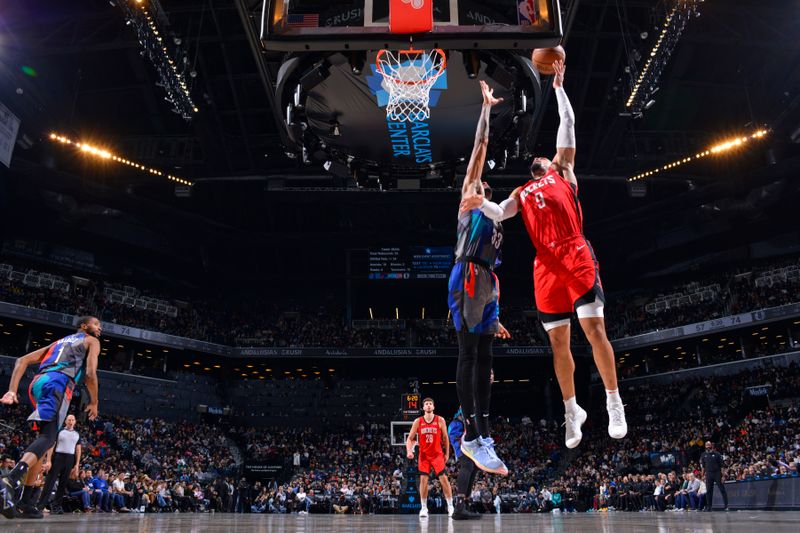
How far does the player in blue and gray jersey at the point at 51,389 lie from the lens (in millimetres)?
6051

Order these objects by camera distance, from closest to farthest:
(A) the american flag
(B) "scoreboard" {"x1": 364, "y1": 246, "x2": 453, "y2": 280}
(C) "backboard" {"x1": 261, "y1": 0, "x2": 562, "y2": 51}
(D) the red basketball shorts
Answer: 1. (C) "backboard" {"x1": 261, "y1": 0, "x2": 562, "y2": 51}
2. (A) the american flag
3. (D) the red basketball shorts
4. (B) "scoreboard" {"x1": 364, "y1": 246, "x2": 453, "y2": 280}

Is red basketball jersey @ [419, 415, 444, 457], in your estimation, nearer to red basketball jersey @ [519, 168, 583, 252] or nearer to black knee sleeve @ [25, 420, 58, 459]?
black knee sleeve @ [25, 420, 58, 459]

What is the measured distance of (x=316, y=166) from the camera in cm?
2633

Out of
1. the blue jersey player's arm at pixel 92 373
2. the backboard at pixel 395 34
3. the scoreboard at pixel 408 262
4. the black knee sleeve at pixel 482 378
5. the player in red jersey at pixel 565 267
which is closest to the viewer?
the player in red jersey at pixel 565 267

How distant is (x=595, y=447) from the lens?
28922 millimetres

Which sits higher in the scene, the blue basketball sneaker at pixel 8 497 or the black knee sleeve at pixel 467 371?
the black knee sleeve at pixel 467 371

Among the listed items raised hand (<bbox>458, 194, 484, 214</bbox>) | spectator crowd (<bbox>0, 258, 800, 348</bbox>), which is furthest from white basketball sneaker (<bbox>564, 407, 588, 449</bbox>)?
spectator crowd (<bbox>0, 258, 800, 348</bbox>)

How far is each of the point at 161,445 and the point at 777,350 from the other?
30.6m

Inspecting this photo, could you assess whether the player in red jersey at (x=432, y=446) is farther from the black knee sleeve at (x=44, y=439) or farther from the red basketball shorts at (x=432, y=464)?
the black knee sleeve at (x=44, y=439)

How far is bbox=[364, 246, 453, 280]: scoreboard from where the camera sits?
99.3 ft

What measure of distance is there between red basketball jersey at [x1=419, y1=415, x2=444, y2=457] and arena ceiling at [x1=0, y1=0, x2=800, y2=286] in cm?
908

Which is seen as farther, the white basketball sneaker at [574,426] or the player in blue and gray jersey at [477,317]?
the player in blue and gray jersey at [477,317]

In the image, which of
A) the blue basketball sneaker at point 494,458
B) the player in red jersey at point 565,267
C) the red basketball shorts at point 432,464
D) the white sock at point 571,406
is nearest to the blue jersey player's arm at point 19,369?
the blue basketball sneaker at point 494,458

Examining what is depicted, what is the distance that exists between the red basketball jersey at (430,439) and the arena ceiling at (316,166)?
9085 mm
